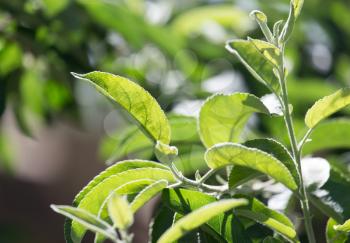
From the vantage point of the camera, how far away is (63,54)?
53.2 inches

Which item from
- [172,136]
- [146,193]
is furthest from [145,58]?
[146,193]

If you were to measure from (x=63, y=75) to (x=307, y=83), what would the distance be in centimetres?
57

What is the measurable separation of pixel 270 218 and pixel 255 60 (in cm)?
15

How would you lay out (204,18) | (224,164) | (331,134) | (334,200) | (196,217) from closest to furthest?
(196,217)
(224,164)
(334,200)
(331,134)
(204,18)

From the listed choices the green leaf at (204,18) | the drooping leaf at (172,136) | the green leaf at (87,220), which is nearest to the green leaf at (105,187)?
the green leaf at (87,220)

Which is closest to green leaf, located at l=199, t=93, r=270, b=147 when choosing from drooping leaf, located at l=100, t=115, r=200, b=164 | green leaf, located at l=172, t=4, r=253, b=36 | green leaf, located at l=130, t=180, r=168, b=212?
green leaf, located at l=130, t=180, r=168, b=212

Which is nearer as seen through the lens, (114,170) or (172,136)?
(114,170)

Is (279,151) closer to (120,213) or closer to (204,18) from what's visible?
(120,213)

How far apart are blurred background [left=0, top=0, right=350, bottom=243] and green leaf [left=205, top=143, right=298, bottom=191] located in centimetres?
35

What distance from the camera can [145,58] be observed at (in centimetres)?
174

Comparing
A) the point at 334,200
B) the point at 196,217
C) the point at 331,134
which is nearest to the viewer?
the point at 196,217

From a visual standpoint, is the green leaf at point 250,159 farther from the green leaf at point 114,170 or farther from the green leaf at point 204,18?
the green leaf at point 204,18

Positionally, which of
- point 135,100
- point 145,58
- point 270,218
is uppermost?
point 135,100

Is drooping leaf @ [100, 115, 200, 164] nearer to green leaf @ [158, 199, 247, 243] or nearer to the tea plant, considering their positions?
the tea plant
